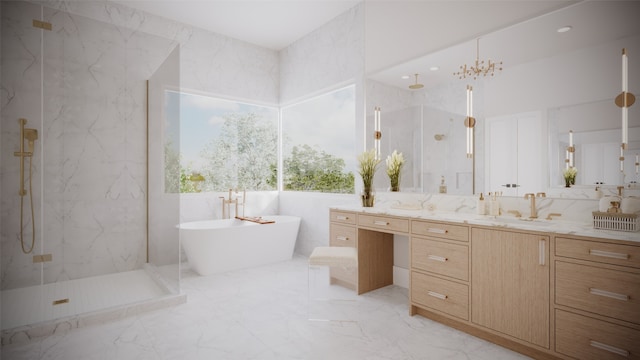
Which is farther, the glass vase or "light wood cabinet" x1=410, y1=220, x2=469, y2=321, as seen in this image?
the glass vase

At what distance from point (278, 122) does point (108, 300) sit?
332 cm

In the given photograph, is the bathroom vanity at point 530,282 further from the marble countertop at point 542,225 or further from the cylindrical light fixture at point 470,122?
the cylindrical light fixture at point 470,122

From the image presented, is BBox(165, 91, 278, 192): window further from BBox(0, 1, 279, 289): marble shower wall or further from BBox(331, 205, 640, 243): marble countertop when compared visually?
BBox(331, 205, 640, 243): marble countertop

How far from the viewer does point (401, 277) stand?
10.7ft

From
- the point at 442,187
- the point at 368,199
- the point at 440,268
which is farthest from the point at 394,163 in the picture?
the point at 440,268

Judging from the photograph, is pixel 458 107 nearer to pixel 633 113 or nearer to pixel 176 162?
pixel 633 113

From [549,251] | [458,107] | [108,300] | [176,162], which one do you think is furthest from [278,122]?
[549,251]

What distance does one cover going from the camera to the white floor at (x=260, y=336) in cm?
201

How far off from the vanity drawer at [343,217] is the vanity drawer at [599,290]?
164 centimetres

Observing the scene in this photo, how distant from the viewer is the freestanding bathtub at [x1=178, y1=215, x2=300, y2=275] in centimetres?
356

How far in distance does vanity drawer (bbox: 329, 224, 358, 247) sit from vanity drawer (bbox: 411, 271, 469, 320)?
Result: 69 centimetres

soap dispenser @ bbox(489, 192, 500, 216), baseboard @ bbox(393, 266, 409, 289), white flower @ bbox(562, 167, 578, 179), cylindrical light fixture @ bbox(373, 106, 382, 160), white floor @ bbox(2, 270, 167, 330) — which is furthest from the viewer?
cylindrical light fixture @ bbox(373, 106, 382, 160)

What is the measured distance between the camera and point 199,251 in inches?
140

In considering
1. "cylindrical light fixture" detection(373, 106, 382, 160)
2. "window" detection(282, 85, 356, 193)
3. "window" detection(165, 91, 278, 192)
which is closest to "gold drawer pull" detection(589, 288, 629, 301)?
"cylindrical light fixture" detection(373, 106, 382, 160)
